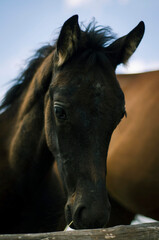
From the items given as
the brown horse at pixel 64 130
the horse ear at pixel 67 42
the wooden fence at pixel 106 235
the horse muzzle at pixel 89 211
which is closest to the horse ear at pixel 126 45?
the brown horse at pixel 64 130

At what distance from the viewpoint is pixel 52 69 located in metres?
2.89

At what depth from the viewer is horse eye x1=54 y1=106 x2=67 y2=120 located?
2.44m

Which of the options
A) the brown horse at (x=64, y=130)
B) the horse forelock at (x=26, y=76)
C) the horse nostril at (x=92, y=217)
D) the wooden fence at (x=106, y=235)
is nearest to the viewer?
the wooden fence at (x=106, y=235)

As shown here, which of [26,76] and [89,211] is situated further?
[26,76]

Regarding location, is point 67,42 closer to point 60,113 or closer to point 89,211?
point 60,113

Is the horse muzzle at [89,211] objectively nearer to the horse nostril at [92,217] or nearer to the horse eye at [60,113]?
the horse nostril at [92,217]

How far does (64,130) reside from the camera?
8.05 ft

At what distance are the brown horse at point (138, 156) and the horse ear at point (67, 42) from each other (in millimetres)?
1526

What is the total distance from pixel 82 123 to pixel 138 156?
1.58 metres

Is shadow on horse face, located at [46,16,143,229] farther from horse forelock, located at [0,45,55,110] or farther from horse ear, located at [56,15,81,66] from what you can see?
horse forelock, located at [0,45,55,110]

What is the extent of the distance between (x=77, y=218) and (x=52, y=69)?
140 centimetres

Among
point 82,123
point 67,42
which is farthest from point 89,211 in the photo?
point 67,42

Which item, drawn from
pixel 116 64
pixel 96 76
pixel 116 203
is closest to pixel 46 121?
pixel 96 76

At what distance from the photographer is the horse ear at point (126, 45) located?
2.96 metres
